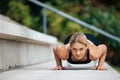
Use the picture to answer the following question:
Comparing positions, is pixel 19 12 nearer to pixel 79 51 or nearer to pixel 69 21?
pixel 69 21

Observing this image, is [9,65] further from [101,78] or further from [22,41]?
[101,78]

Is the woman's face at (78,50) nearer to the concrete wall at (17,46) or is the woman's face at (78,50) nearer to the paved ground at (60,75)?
the paved ground at (60,75)

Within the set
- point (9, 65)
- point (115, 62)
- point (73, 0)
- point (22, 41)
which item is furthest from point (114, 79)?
point (73, 0)

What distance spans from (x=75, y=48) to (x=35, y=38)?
6.80ft

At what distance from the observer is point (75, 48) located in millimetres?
5895

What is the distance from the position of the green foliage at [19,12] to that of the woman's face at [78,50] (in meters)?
9.28

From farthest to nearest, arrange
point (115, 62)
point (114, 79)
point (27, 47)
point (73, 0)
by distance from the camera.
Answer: point (73, 0) < point (115, 62) < point (27, 47) < point (114, 79)

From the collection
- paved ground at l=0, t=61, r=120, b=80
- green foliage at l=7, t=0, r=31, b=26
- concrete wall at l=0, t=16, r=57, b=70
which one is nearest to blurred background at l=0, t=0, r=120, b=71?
green foliage at l=7, t=0, r=31, b=26

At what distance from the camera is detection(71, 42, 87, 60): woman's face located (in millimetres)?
5895

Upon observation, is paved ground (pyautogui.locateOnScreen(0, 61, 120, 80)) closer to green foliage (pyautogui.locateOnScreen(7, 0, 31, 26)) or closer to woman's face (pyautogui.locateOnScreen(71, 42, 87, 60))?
woman's face (pyautogui.locateOnScreen(71, 42, 87, 60))

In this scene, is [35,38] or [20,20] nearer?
[35,38]

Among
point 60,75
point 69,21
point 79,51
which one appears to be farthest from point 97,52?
point 69,21

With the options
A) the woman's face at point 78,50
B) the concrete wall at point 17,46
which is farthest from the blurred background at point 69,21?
the woman's face at point 78,50

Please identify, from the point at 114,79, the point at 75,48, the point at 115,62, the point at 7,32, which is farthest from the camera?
the point at 115,62
